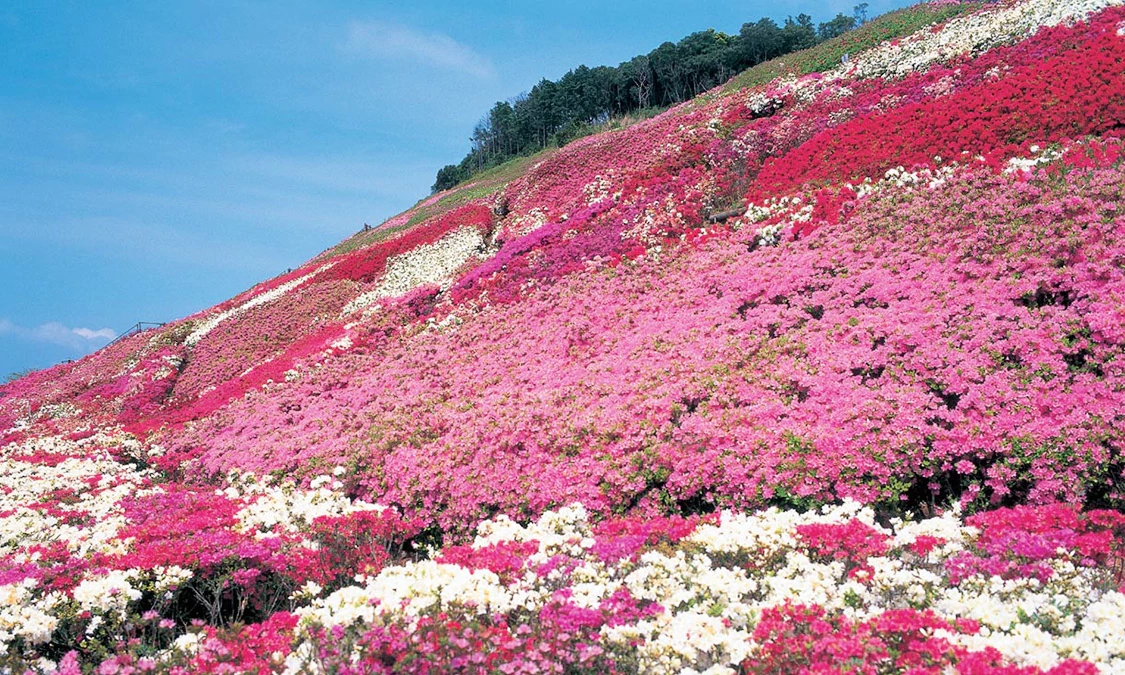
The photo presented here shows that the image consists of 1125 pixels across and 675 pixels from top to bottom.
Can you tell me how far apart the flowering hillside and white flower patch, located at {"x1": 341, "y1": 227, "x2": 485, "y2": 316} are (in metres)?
5.80

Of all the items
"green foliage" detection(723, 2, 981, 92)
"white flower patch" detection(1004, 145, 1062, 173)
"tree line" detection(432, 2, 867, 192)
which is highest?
"tree line" detection(432, 2, 867, 192)

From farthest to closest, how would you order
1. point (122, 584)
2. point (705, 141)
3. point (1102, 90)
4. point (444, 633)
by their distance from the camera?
point (705, 141), point (1102, 90), point (122, 584), point (444, 633)

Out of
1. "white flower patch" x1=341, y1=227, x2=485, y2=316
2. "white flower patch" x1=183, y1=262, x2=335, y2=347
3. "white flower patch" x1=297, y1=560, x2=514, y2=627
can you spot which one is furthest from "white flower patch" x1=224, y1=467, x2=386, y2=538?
"white flower patch" x1=183, y1=262, x2=335, y2=347

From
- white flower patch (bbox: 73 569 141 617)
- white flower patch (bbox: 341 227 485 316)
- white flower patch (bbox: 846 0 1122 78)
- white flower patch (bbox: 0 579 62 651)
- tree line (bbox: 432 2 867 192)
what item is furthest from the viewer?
tree line (bbox: 432 2 867 192)

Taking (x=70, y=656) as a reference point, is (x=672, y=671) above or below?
below

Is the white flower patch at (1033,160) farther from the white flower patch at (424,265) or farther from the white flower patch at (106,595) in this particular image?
the white flower patch at (424,265)

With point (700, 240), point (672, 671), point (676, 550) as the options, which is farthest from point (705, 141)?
point (672, 671)

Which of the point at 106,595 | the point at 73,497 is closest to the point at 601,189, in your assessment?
the point at 73,497

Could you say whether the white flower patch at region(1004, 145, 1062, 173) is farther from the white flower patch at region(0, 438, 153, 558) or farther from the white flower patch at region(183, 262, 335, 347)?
the white flower patch at region(183, 262, 335, 347)

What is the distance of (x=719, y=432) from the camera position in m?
10.8

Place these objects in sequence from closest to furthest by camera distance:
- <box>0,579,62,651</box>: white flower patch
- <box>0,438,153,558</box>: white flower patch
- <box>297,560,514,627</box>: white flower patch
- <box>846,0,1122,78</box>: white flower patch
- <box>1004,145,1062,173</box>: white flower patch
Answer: <box>297,560,514,627</box>: white flower patch
<box>0,579,62,651</box>: white flower patch
<box>0,438,153,558</box>: white flower patch
<box>1004,145,1062,173</box>: white flower patch
<box>846,0,1122,78</box>: white flower patch

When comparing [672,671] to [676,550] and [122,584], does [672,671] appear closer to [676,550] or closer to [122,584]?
[676,550]

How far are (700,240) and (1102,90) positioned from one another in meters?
10.0

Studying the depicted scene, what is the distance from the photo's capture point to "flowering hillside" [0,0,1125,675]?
5906 millimetres
